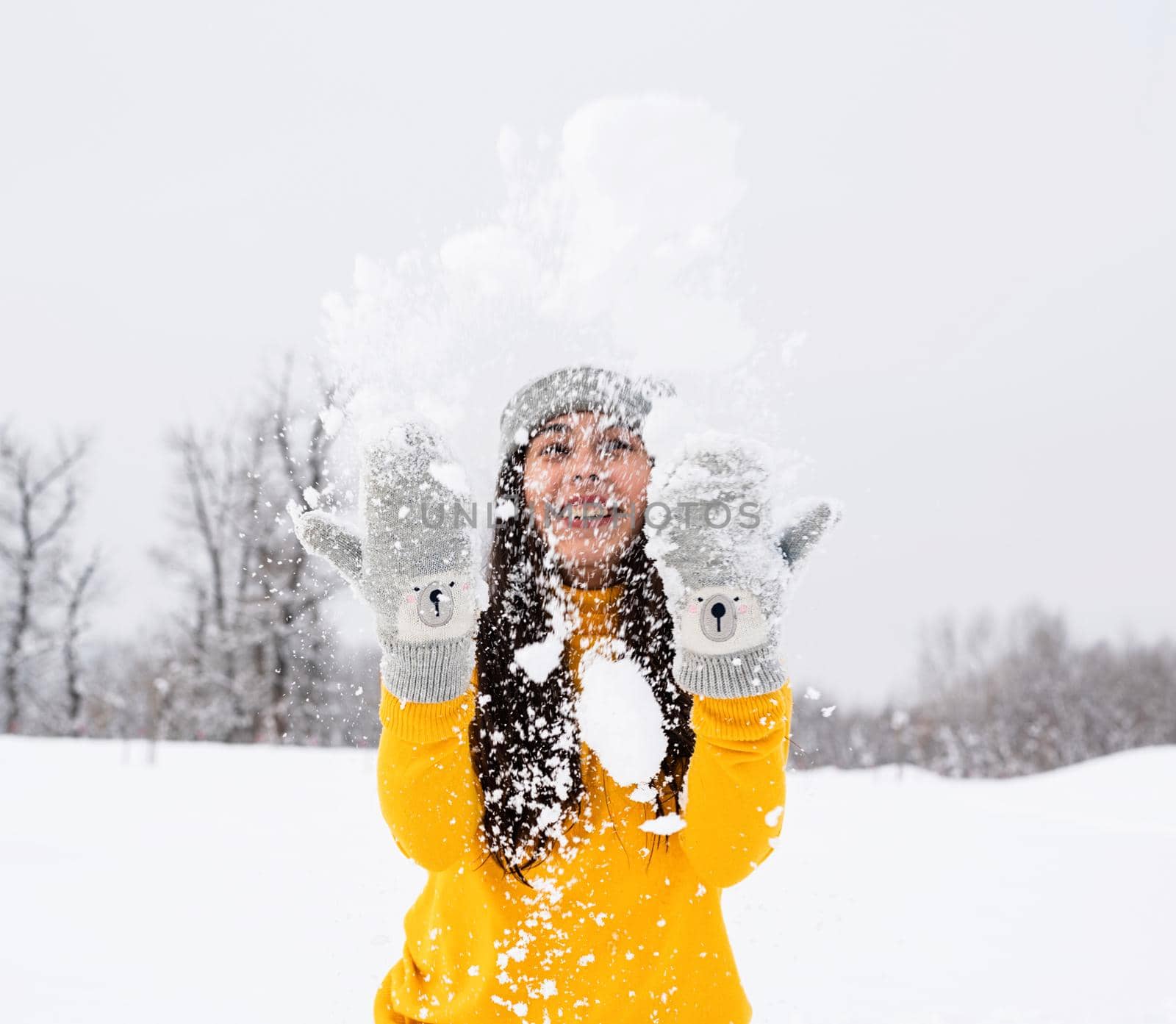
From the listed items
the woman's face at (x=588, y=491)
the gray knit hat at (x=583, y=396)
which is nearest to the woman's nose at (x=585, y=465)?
the woman's face at (x=588, y=491)

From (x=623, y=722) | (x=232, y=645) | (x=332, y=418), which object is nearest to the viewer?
(x=623, y=722)

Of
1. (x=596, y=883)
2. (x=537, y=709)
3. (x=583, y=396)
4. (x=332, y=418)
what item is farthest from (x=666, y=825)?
(x=332, y=418)

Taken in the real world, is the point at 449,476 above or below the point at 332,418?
below

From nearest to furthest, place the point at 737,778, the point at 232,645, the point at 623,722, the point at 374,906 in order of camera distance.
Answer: the point at 737,778 → the point at 623,722 → the point at 374,906 → the point at 232,645

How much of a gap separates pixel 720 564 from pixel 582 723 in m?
0.44

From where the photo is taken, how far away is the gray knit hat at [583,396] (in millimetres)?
1782

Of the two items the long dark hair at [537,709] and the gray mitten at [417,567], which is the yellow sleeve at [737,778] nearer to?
the long dark hair at [537,709]

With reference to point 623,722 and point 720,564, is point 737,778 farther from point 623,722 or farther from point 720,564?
point 720,564

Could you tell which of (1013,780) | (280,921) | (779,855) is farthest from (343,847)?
(1013,780)

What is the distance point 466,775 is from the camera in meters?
1.61

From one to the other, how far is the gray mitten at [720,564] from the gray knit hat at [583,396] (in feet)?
0.89

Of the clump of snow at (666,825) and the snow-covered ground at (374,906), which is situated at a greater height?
the clump of snow at (666,825)

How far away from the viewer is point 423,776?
153cm

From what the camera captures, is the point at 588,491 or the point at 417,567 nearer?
the point at 417,567
